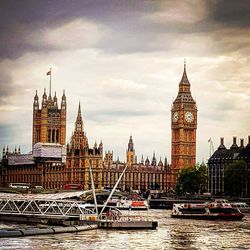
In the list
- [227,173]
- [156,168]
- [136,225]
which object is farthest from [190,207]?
[156,168]

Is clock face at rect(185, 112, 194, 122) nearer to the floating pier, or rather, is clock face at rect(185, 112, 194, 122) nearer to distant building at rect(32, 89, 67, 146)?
distant building at rect(32, 89, 67, 146)

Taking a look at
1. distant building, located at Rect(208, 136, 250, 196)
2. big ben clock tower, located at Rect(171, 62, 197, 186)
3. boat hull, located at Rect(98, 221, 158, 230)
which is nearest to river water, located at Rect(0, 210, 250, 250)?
boat hull, located at Rect(98, 221, 158, 230)

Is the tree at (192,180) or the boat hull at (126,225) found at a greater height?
the tree at (192,180)

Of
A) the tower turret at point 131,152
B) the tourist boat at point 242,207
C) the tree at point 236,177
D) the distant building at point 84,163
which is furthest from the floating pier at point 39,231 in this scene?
the tower turret at point 131,152

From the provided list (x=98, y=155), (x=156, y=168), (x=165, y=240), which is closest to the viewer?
(x=165, y=240)

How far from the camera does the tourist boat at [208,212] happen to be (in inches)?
3081

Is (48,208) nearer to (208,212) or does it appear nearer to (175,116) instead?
(208,212)

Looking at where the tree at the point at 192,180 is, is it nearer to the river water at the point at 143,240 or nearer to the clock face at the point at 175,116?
the clock face at the point at 175,116

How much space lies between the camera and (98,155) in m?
151

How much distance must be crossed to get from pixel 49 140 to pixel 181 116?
33153 millimetres

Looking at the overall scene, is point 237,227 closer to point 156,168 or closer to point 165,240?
point 165,240

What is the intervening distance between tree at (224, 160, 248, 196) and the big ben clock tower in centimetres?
2565

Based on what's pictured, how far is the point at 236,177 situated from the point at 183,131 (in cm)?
3137

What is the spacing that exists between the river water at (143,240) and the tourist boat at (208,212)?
54.7 ft
